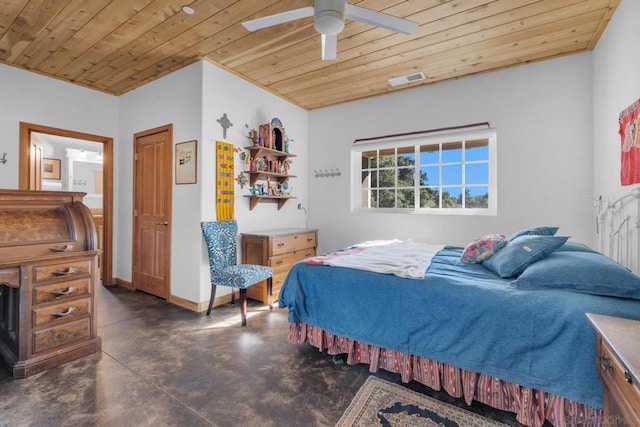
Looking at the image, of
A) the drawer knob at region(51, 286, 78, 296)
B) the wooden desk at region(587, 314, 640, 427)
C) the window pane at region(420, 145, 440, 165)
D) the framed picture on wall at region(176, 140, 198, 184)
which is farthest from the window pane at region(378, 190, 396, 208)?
the drawer knob at region(51, 286, 78, 296)

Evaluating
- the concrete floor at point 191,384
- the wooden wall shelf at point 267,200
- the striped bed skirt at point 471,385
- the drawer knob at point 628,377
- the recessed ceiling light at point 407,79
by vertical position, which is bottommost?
the concrete floor at point 191,384

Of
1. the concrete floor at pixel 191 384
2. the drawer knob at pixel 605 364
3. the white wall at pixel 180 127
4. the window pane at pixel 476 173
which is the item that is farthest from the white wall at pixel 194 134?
the drawer knob at pixel 605 364

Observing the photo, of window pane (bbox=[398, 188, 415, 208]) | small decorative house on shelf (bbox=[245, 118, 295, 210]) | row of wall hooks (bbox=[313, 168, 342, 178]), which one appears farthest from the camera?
row of wall hooks (bbox=[313, 168, 342, 178])

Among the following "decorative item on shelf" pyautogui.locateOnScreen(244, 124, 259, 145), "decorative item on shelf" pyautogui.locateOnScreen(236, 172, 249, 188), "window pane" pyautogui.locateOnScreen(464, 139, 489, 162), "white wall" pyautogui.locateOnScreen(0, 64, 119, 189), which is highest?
"white wall" pyautogui.locateOnScreen(0, 64, 119, 189)

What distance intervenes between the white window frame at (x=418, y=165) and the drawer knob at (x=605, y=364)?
237 centimetres

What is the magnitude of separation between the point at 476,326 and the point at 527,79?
2893 mm

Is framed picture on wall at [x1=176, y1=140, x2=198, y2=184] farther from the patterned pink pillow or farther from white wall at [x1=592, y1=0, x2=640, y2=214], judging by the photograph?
white wall at [x1=592, y1=0, x2=640, y2=214]

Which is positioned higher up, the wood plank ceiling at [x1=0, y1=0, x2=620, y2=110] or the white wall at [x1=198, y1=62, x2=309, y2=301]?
the wood plank ceiling at [x1=0, y1=0, x2=620, y2=110]

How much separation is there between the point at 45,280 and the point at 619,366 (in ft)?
10.2

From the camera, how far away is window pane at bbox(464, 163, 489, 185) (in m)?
3.49

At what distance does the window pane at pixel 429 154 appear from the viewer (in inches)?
150

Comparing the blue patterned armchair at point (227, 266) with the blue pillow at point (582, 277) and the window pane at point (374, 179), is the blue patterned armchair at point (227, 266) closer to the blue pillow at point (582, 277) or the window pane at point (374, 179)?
the window pane at point (374, 179)

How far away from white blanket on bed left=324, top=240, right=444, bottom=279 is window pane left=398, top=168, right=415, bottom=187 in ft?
4.35

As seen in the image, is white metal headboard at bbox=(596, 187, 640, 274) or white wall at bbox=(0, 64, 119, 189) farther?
white wall at bbox=(0, 64, 119, 189)
